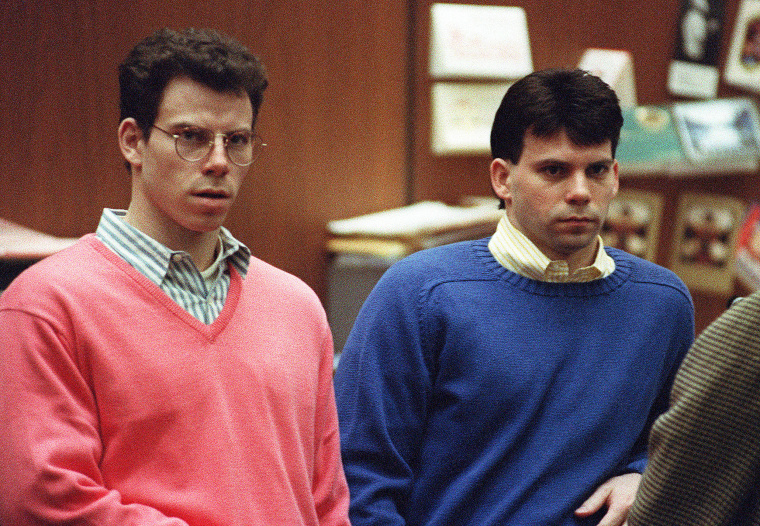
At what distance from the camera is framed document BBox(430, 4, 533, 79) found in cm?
268

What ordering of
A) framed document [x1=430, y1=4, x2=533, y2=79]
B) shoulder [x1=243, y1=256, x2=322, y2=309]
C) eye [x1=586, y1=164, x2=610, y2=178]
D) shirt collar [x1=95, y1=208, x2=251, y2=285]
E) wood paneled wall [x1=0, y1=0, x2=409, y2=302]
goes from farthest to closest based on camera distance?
framed document [x1=430, y1=4, x2=533, y2=79]
wood paneled wall [x1=0, y1=0, x2=409, y2=302]
eye [x1=586, y1=164, x2=610, y2=178]
shoulder [x1=243, y1=256, x2=322, y2=309]
shirt collar [x1=95, y1=208, x2=251, y2=285]

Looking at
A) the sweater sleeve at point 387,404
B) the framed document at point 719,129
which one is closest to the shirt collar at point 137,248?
the sweater sleeve at point 387,404

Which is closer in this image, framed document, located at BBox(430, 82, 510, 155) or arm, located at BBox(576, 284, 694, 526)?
arm, located at BBox(576, 284, 694, 526)

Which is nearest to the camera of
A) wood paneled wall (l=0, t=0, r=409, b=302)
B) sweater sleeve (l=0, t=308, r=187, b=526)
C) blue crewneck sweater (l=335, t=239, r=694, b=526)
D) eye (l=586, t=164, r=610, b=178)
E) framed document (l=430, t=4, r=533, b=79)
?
sweater sleeve (l=0, t=308, r=187, b=526)

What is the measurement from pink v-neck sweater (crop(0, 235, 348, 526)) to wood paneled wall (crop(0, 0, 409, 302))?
0.69 meters

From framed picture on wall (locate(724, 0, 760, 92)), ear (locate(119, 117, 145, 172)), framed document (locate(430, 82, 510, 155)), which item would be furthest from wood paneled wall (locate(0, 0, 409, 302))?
framed picture on wall (locate(724, 0, 760, 92))

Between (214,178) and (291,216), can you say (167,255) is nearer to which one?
(214,178)

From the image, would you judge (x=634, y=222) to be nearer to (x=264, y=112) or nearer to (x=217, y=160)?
(x=264, y=112)

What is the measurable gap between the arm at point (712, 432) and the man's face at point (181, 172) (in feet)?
2.14

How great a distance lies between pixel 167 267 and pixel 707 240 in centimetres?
276

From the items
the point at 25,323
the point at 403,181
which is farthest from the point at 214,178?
the point at 403,181

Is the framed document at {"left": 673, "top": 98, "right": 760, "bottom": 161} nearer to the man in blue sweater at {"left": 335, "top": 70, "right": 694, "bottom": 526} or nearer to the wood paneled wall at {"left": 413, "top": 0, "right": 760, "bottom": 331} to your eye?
the wood paneled wall at {"left": 413, "top": 0, "right": 760, "bottom": 331}

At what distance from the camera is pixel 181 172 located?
1.18m

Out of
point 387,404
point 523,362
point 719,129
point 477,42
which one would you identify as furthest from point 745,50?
point 387,404
